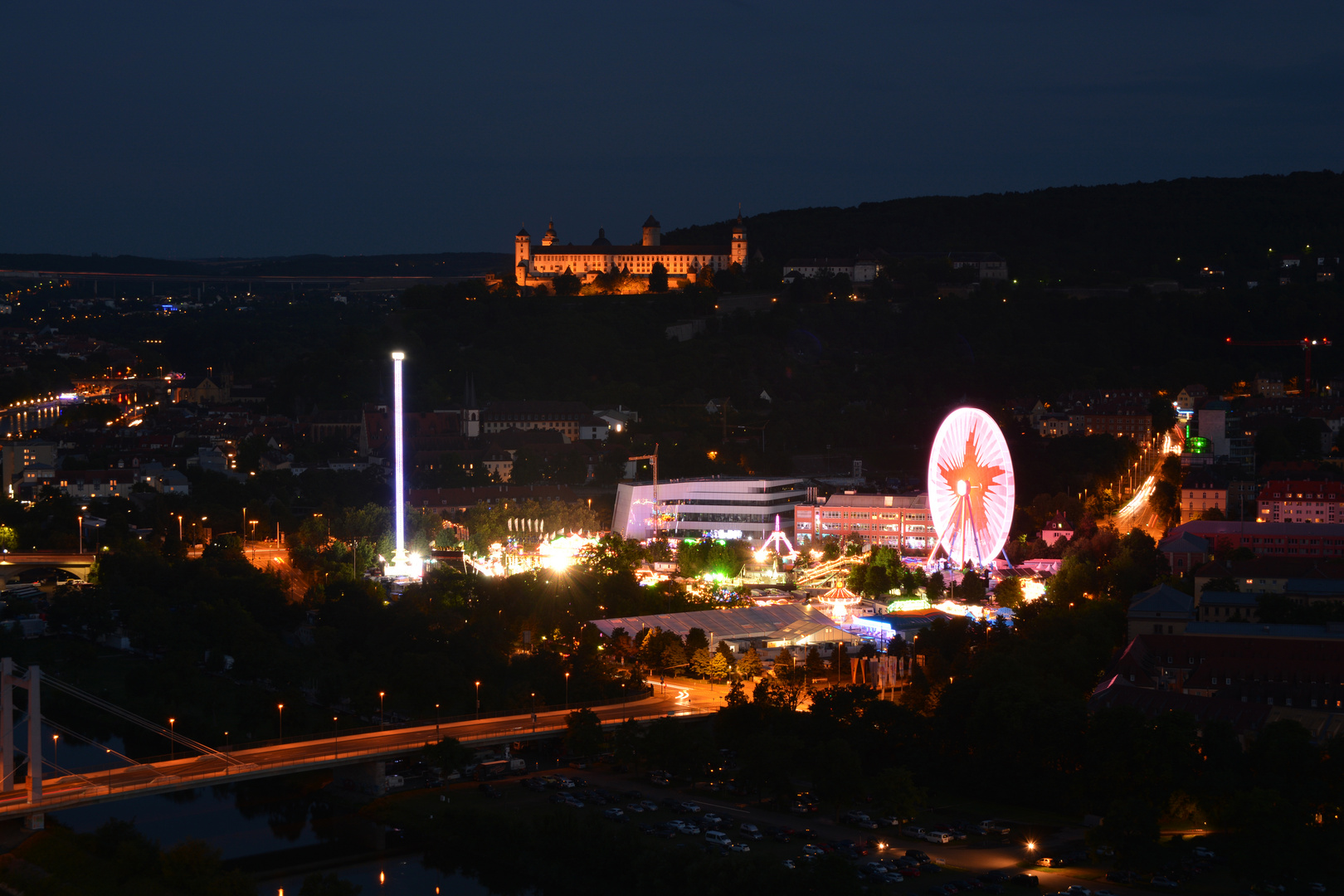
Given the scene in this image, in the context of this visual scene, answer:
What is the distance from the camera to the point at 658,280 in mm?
59688

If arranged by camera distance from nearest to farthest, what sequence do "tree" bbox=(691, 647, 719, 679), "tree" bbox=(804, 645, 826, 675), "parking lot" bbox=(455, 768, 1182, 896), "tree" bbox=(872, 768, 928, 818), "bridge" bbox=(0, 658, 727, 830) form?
"parking lot" bbox=(455, 768, 1182, 896)
"bridge" bbox=(0, 658, 727, 830)
"tree" bbox=(872, 768, 928, 818)
"tree" bbox=(804, 645, 826, 675)
"tree" bbox=(691, 647, 719, 679)

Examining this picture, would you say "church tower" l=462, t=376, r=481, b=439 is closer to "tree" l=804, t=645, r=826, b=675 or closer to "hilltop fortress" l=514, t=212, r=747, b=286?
"hilltop fortress" l=514, t=212, r=747, b=286

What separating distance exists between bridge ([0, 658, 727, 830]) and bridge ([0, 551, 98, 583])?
7.75 meters

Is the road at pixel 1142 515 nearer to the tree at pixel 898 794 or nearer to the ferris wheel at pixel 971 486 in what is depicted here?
the ferris wheel at pixel 971 486

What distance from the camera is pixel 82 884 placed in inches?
683

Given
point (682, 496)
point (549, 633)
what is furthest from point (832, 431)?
point (549, 633)

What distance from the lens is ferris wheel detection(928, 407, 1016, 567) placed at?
30516 mm

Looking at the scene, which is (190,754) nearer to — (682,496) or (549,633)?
(549,633)

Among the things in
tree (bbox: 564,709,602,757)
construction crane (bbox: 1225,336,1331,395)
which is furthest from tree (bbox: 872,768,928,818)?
construction crane (bbox: 1225,336,1331,395)

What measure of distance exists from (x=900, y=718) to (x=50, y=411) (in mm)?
38095

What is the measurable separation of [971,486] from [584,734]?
11.6 meters

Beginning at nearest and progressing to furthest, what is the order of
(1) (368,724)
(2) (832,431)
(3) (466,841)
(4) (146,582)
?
(3) (466,841) → (1) (368,724) → (4) (146,582) → (2) (832,431)

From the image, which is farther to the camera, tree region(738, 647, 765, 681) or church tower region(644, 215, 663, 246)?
church tower region(644, 215, 663, 246)

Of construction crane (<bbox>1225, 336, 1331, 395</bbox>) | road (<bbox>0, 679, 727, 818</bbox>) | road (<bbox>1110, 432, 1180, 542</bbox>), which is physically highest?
construction crane (<bbox>1225, 336, 1331, 395</bbox>)
